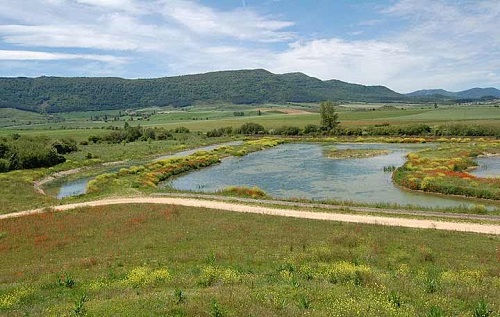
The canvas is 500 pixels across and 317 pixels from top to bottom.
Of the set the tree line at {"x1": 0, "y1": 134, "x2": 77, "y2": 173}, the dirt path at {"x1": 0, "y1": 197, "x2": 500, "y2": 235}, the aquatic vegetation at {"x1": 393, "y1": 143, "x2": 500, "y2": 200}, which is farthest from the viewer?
the tree line at {"x1": 0, "y1": 134, "x2": 77, "y2": 173}

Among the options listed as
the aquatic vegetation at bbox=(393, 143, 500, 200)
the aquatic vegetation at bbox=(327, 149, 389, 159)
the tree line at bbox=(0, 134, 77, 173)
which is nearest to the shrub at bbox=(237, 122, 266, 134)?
the aquatic vegetation at bbox=(327, 149, 389, 159)

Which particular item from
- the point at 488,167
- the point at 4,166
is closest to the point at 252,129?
the point at 4,166

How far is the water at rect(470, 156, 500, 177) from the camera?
5786cm

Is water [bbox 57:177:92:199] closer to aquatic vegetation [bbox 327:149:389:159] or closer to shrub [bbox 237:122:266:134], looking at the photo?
aquatic vegetation [bbox 327:149:389:159]

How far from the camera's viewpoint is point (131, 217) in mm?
31625

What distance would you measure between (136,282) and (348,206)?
988 inches

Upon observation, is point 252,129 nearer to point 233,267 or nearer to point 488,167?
point 488,167

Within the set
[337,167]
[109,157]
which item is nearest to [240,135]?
[109,157]

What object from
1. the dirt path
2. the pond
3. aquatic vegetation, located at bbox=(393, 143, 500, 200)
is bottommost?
the pond

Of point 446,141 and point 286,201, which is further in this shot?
point 446,141

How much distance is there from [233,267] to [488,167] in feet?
193

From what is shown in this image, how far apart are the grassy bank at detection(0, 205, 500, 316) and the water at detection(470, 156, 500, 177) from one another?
37.5 m

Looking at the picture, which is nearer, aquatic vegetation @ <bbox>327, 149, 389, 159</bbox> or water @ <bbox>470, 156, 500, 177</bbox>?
water @ <bbox>470, 156, 500, 177</bbox>

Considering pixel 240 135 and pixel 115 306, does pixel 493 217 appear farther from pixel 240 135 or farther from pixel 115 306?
pixel 240 135
